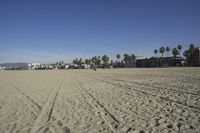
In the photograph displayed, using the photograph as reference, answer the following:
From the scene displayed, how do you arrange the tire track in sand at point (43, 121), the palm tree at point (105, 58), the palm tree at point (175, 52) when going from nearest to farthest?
the tire track in sand at point (43, 121)
the palm tree at point (175, 52)
the palm tree at point (105, 58)

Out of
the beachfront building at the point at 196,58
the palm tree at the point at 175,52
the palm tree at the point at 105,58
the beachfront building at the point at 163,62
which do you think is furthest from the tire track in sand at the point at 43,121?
the palm tree at the point at 105,58

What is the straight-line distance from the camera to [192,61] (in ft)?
279

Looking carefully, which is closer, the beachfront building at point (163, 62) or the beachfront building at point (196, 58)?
the beachfront building at point (196, 58)

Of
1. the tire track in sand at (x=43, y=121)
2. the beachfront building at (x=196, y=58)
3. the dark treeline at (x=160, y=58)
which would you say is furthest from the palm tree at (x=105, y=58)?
the tire track in sand at (x=43, y=121)

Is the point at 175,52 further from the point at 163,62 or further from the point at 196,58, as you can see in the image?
the point at 196,58

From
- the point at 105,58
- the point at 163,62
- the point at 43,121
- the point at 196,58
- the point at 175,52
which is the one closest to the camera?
the point at 43,121

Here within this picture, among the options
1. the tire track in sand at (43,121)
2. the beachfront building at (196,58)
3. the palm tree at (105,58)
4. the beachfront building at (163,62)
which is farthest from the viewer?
the palm tree at (105,58)

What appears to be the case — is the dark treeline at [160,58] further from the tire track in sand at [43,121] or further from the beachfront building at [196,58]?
the tire track in sand at [43,121]

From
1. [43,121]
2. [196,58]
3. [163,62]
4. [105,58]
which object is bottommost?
[43,121]

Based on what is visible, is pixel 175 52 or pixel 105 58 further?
pixel 105 58

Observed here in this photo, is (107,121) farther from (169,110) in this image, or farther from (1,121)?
(1,121)

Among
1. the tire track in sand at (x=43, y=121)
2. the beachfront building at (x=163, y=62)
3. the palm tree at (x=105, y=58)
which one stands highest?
the palm tree at (x=105, y=58)

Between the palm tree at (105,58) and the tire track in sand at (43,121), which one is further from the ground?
the palm tree at (105,58)

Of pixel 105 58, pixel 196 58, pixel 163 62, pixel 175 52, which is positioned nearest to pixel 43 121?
pixel 196 58
